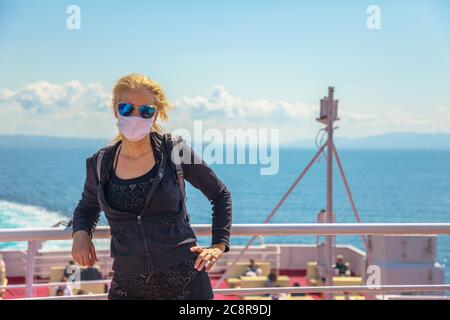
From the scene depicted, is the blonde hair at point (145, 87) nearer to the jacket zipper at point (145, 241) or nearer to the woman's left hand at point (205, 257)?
the jacket zipper at point (145, 241)

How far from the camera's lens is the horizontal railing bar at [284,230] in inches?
95.7

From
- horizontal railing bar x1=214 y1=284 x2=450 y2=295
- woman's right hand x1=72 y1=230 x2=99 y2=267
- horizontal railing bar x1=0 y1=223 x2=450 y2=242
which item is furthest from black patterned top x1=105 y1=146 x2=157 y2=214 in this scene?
horizontal railing bar x1=214 y1=284 x2=450 y2=295

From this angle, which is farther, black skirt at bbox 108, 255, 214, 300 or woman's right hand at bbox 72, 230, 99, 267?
woman's right hand at bbox 72, 230, 99, 267

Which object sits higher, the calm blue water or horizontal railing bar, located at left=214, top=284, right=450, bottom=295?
horizontal railing bar, located at left=214, top=284, right=450, bottom=295

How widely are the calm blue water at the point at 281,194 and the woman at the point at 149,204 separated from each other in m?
37.6

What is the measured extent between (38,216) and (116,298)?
61.1 metres

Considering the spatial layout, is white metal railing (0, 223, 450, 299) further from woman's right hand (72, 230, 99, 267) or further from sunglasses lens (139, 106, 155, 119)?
sunglasses lens (139, 106, 155, 119)

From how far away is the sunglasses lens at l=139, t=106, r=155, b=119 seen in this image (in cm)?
204

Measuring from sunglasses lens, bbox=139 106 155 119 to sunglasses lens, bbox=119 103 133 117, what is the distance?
3 centimetres

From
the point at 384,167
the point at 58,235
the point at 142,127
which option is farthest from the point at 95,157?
the point at 384,167

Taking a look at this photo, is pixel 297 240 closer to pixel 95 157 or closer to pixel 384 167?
pixel 95 157

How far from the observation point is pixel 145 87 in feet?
6.70

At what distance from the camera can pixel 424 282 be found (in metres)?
7.73

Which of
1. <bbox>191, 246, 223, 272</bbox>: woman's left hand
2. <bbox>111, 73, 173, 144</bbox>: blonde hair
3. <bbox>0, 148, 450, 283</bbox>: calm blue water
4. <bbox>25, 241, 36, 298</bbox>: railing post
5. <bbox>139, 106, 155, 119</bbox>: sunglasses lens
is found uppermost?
<bbox>111, 73, 173, 144</bbox>: blonde hair
